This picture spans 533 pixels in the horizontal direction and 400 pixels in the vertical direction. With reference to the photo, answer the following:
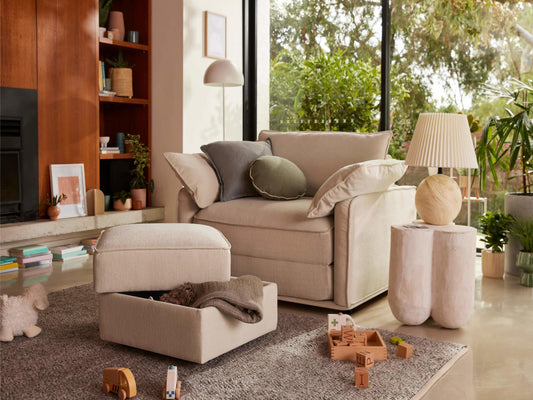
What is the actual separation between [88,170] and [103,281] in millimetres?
2453

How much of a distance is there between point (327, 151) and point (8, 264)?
2.16 m

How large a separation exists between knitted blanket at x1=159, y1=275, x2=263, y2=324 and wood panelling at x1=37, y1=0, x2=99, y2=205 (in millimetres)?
2387

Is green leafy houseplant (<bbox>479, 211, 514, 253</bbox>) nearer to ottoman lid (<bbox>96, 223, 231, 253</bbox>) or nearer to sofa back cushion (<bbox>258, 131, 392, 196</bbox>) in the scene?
sofa back cushion (<bbox>258, 131, 392, 196</bbox>)

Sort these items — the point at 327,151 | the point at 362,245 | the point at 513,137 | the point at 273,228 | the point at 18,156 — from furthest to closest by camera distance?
the point at 18,156 → the point at 513,137 → the point at 327,151 → the point at 273,228 → the point at 362,245

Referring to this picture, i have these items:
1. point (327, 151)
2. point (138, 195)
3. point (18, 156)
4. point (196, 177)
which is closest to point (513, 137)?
point (327, 151)

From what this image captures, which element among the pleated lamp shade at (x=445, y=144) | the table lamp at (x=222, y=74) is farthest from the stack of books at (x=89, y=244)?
the pleated lamp shade at (x=445, y=144)

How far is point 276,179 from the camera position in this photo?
134 inches

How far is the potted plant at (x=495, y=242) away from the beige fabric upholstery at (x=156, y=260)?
82.2 inches

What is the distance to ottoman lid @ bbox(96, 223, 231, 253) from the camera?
2340 millimetres

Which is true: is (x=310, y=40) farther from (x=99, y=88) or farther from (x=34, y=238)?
(x=34, y=238)

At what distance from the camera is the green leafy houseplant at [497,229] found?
12.4 ft

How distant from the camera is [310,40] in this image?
530cm

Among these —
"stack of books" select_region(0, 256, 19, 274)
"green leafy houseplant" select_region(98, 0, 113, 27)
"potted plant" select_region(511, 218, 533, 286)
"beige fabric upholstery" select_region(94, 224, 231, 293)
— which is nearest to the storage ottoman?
"beige fabric upholstery" select_region(94, 224, 231, 293)

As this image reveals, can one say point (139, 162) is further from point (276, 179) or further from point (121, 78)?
point (276, 179)
